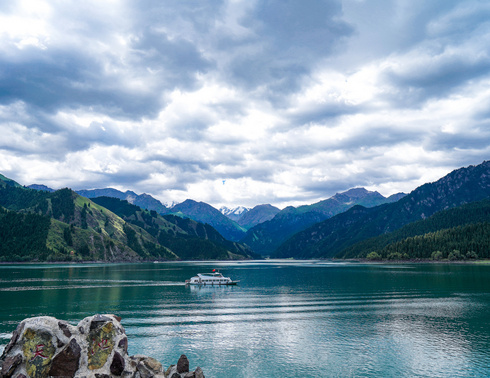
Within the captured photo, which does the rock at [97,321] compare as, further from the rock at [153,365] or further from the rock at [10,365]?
the rock at [153,365]

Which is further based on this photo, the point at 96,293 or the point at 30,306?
the point at 96,293

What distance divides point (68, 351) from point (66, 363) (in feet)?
3.10

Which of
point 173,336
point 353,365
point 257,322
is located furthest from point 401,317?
point 173,336

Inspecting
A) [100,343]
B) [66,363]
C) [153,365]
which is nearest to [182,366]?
[153,365]

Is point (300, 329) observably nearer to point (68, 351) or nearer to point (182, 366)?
point (182, 366)

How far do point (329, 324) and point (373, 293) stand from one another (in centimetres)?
5716

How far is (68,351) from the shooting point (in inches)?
1169

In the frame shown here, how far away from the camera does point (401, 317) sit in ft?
258

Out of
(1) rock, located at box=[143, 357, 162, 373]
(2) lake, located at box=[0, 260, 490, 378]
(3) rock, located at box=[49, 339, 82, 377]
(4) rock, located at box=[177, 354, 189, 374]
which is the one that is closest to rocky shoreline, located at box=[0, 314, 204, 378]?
(3) rock, located at box=[49, 339, 82, 377]

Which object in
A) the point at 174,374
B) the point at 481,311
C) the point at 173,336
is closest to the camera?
the point at 174,374

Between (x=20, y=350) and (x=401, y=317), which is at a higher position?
(x=20, y=350)

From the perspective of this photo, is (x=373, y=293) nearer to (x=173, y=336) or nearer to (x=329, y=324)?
(x=329, y=324)

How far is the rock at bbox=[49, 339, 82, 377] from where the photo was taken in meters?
29.1

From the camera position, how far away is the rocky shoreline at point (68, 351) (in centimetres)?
2894
